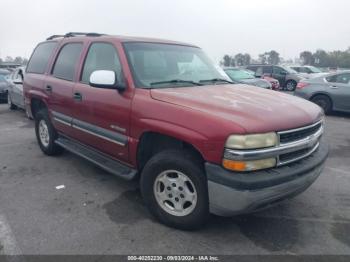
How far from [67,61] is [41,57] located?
1180mm

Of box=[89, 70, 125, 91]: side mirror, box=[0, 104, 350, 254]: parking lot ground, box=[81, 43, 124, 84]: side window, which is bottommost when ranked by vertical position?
box=[0, 104, 350, 254]: parking lot ground

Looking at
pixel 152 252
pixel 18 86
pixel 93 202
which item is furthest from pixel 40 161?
pixel 18 86

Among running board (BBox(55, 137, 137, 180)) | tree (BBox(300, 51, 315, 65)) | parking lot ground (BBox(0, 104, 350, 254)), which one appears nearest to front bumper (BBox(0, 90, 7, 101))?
parking lot ground (BBox(0, 104, 350, 254))

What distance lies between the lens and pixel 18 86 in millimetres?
10102

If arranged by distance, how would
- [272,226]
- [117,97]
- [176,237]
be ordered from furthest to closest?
1. [117,97]
2. [272,226]
3. [176,237]

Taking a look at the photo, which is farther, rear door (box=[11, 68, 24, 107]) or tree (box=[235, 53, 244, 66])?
tree (box=[235, 53, 244, 66])

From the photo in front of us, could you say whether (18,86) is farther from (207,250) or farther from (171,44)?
(207,250)

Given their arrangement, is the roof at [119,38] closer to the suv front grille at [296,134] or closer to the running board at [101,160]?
the running board at [101,160]

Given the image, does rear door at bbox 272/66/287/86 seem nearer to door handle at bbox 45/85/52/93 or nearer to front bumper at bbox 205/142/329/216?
door handle at bbox 45/85/52/93

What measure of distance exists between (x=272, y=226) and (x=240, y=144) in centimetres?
124

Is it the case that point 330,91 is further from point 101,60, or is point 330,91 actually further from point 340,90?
point 101,60

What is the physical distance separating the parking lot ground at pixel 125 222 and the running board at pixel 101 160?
392 millimetres

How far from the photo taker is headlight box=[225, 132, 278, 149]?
2637 mm

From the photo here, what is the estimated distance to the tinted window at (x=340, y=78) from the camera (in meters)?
10.2
